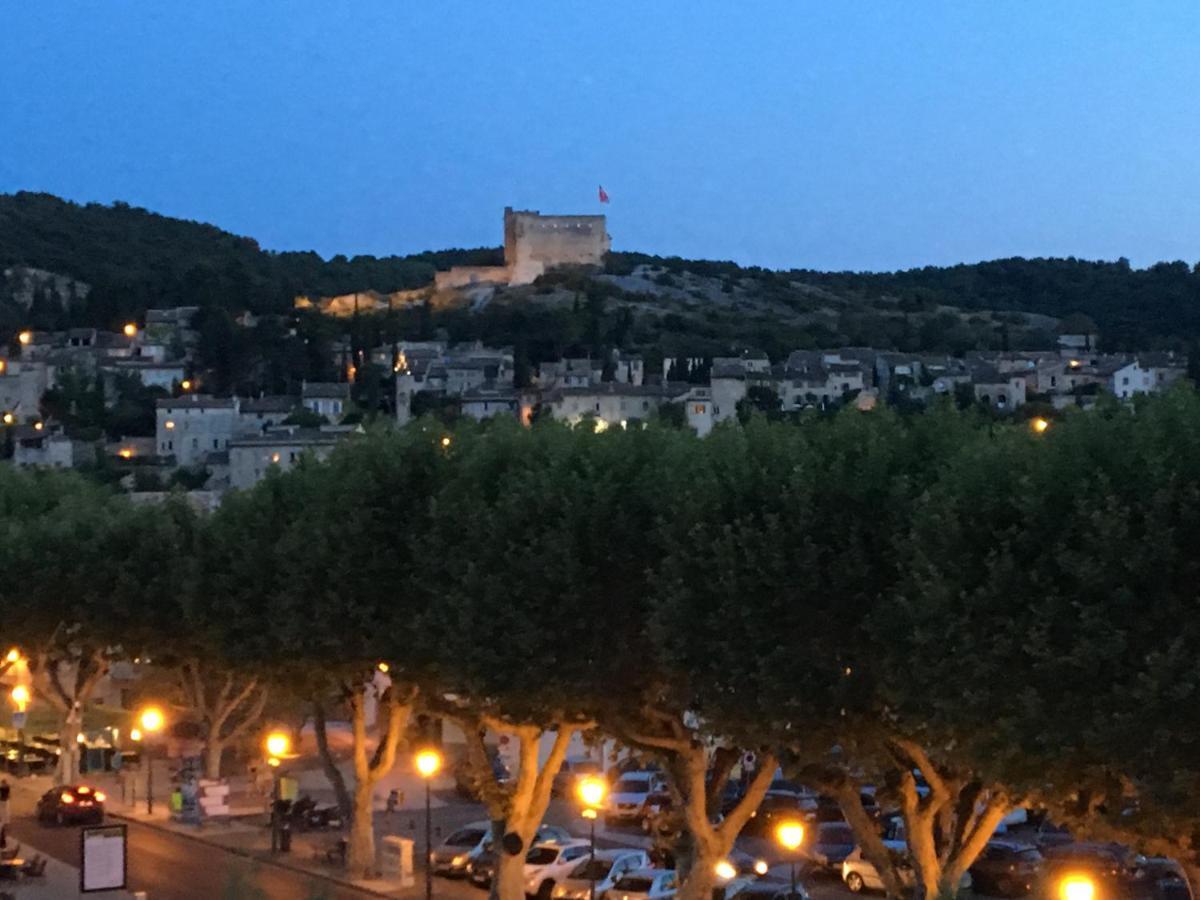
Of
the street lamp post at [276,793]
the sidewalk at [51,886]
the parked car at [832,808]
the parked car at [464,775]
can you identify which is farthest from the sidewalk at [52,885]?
the parked car at [832,808]

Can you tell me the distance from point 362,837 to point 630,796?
8241 millimetres

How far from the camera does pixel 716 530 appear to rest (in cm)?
1808

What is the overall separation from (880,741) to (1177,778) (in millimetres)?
5303

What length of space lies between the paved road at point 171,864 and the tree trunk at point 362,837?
760mm

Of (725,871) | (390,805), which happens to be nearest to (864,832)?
(725,871)

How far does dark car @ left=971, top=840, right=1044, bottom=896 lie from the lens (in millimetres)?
24516

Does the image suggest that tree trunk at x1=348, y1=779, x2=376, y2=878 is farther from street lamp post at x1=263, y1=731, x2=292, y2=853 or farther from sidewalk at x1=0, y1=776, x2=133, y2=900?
sidewalk at x1=0, y1=776, x2=133, y2=900

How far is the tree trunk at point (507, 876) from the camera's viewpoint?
2244 cm

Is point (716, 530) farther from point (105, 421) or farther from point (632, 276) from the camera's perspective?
point (632, 276)

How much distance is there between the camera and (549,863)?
2509cm

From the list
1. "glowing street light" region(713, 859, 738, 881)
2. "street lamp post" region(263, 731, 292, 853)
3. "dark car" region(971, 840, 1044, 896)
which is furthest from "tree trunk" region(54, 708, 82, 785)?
"dark car" region(971, 840, 1044, 896)

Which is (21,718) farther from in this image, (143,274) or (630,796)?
(143,274)

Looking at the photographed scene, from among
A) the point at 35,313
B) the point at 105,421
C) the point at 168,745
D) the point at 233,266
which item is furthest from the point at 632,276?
the point at 168,745

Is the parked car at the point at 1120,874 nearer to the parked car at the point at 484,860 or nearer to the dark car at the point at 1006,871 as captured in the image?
the dark car at the point at 1006,871
